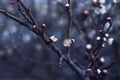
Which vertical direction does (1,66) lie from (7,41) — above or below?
above

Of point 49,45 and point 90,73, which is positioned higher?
Result: point 49,45

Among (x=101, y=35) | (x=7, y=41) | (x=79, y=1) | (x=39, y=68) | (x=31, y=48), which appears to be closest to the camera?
(x=101, y=35)

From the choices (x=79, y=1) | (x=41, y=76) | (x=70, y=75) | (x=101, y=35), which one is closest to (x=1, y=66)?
(x=41, y=76)

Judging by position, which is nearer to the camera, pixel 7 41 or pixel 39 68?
pixel 7 41

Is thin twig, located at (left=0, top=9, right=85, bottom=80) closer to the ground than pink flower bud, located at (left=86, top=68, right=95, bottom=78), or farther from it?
farther from it

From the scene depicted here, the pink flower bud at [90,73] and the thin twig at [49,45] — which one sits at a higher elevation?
the thin twig at [49,45]

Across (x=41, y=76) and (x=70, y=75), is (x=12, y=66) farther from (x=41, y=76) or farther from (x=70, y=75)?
(x=70, y=75)

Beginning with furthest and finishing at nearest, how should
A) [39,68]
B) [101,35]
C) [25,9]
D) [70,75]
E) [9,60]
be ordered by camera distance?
[9,60]
[39,68]
[70,75]
[101,35]
[25,9]

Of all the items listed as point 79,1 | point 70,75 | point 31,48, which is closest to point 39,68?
point 31,48

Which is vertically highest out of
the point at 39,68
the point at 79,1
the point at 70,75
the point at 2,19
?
the point at 2,19
